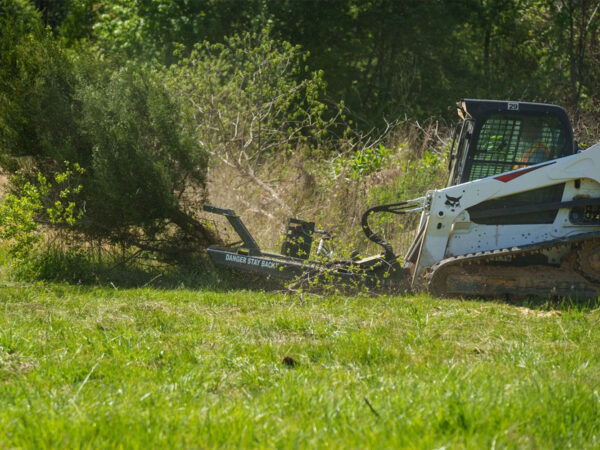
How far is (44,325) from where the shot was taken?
20.6 ft

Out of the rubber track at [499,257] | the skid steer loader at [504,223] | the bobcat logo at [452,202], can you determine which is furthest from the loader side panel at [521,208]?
the rubber track at [499,257]

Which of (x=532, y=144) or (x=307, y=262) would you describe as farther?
(x=307, y=262)

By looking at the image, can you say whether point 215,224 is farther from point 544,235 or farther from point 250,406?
point 250,406

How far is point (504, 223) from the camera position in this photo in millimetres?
8578

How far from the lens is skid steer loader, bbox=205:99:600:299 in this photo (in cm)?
836

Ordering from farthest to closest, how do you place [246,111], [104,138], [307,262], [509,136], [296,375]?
[246,111], [104,138], [307,262], [509,136], [296,375]

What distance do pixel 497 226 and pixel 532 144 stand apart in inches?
40.1

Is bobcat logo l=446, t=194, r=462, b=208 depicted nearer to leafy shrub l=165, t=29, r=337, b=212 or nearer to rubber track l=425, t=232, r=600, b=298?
rubber track l=425, t=232, r=600, b=298

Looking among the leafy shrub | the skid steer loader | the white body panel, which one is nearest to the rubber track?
the skid steer loader

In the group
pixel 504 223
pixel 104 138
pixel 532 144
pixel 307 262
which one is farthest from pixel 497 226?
pixel 104 138

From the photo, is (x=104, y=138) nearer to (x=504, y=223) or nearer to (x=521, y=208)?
(x=504, y=223)

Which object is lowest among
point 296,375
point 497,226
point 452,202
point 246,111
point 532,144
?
point 296,375

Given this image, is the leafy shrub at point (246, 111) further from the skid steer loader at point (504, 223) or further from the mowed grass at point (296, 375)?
the mowed grass at point (296, 375)

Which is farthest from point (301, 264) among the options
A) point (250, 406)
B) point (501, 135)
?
point (250, 406)
